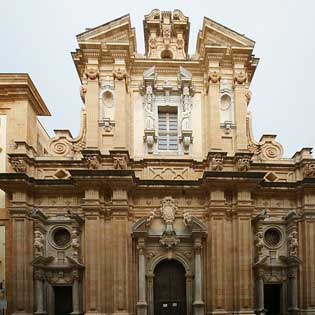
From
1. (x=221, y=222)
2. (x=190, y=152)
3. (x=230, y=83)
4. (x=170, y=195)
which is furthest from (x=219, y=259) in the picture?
(x=230, y=83)

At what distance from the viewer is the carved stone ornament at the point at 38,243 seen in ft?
77.0

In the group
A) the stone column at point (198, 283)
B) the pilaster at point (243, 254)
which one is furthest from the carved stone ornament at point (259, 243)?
the stone column at point (198, 283)

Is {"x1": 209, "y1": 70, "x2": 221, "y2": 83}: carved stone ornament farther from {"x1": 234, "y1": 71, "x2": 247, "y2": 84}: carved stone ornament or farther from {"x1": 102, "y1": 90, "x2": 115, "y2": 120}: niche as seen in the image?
{"x1": 102, "y1": 90, "x2": 115, "y2": 120}: niche

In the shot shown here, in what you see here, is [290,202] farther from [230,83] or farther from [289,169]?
[230,83]

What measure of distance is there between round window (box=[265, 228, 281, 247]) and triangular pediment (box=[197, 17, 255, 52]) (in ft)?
28.6

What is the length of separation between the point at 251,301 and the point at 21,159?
11681 mm

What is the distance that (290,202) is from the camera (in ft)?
82.8

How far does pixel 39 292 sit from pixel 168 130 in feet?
30.7

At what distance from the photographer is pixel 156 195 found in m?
24.7

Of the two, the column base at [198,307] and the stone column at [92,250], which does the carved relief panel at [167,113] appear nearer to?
the stone column at [92,250]

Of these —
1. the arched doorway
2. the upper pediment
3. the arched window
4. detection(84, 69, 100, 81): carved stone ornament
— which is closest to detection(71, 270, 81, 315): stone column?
the arched doorway

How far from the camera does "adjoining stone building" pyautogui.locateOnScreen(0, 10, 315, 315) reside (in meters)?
23.6

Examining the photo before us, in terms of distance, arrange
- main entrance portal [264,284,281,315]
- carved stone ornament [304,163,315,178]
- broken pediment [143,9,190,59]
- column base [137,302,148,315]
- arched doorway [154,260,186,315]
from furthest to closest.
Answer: broken pediment [143,9,190,59], main entrance portal [264,284,281,315], carved stone ornament [304,163,315,178], arched doorway [154,260,186,315], column base [137,302,148,315]

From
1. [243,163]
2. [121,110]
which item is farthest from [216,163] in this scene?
[121,110]
